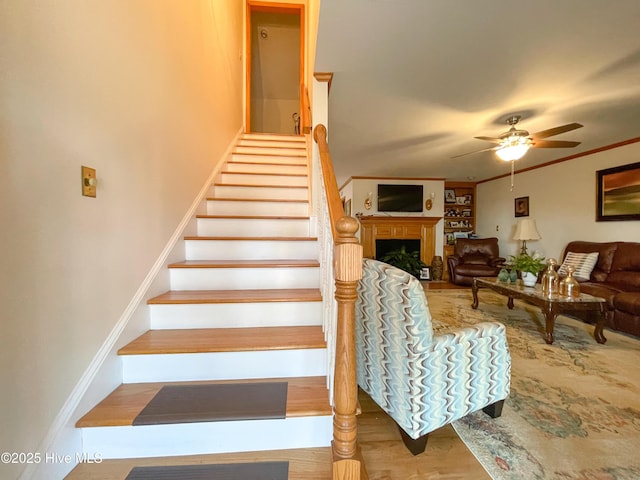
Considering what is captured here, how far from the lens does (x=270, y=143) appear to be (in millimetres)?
3730

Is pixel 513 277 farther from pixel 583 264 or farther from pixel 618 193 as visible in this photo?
pixel 618 193

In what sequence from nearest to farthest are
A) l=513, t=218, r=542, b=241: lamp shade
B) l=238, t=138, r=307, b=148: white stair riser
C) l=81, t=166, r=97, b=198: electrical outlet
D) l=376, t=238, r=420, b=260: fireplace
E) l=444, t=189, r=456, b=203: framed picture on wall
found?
l=81, t=166, r=97, b=198: electrical outlet < l=238, t=138, r=307, b=148: white stair riser < l=513, t=218, r=542, b=241: lamp shade < l=376, t=238, r=420, b=260: fireplace < l=444, t=189, r=456, b=203: framed picture on wall

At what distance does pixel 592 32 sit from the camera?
1705mm

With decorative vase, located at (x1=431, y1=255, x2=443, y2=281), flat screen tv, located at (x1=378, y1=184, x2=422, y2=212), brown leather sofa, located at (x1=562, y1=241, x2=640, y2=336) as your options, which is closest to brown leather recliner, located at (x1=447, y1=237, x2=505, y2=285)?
decorative vase, located at (x1=431, y1=255, x2=443, y2=281)

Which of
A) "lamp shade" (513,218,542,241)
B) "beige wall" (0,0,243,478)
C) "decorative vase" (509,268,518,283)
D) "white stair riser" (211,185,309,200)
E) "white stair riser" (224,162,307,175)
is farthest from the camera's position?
"lamp shade" (513,218,542,241)

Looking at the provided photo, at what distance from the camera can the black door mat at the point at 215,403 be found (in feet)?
3.54

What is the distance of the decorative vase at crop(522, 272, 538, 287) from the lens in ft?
10.8

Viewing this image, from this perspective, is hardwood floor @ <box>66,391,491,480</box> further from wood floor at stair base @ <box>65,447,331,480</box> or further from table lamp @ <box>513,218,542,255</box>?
table lamp @ <box>513,218,542,255</box>

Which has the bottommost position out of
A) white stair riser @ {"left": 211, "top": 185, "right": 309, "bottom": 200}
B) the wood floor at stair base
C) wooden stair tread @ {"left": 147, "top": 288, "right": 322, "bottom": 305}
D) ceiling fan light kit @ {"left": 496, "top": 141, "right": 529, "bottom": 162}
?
the wood floor at stair base

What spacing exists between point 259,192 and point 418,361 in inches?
81.1

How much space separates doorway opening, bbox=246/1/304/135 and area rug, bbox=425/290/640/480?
495cm

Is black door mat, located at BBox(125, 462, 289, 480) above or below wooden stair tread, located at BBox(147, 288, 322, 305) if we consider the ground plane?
below

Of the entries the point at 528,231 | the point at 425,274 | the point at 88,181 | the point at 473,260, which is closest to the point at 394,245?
the point at 425,274

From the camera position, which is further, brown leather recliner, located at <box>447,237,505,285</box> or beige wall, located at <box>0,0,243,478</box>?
brown leather recliner, located at <box>447,237,505,285</box>
